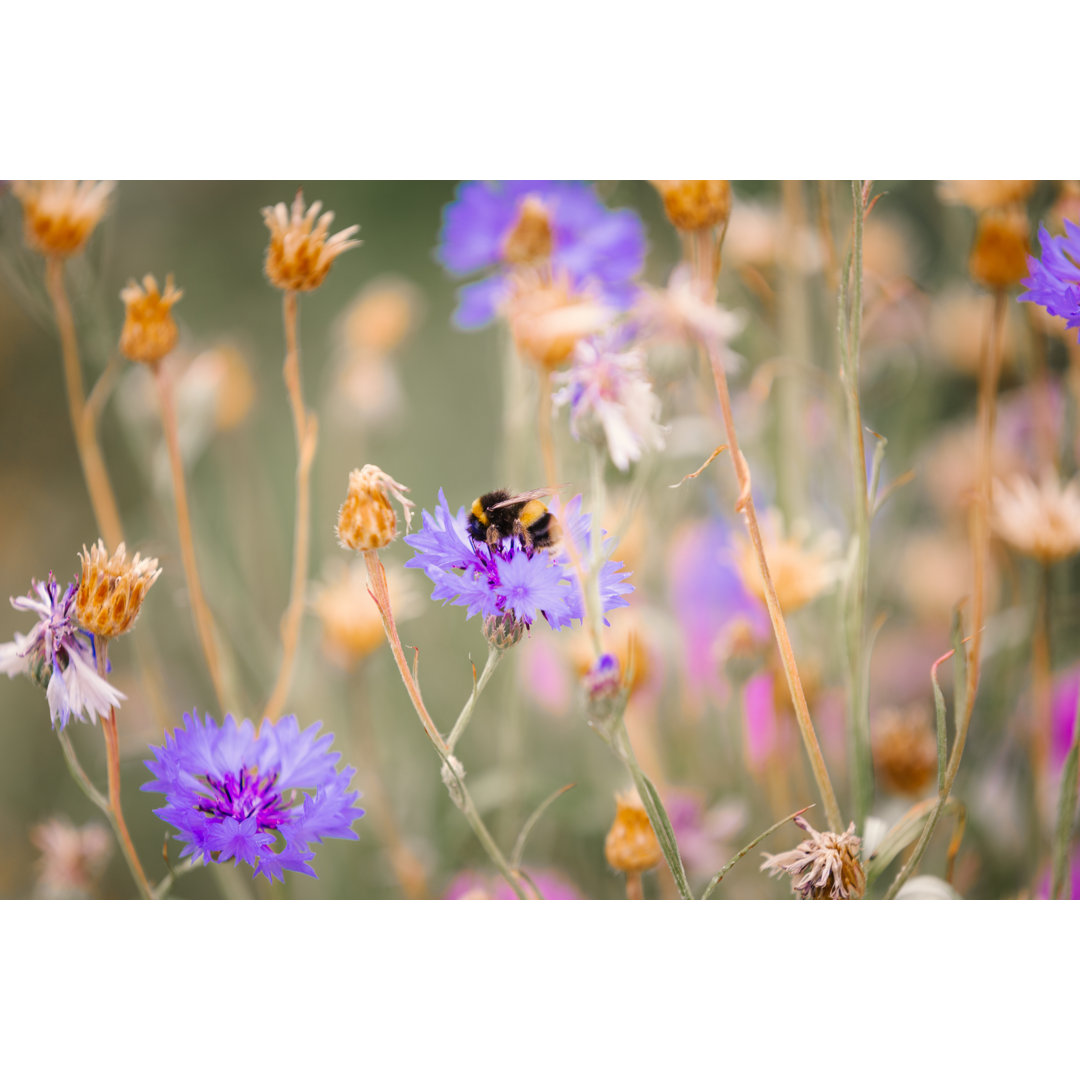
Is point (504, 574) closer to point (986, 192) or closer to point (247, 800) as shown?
point (247, 800)

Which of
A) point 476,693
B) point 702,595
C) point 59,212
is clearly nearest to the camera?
point 476,693

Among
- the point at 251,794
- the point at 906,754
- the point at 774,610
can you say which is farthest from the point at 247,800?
the point at 906,754

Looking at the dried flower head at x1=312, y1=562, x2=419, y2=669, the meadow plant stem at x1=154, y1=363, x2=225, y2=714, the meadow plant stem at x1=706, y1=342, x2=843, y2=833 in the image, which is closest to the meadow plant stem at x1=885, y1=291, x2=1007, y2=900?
the meadow plant stem at x1=706, y1=342, x2=843, y2=833

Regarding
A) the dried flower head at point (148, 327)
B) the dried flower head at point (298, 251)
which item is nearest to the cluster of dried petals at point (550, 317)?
the dried flower head at point (298, 251)

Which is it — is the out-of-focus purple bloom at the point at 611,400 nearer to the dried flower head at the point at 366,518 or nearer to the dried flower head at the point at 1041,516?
the dried flower head at the point at 366,518

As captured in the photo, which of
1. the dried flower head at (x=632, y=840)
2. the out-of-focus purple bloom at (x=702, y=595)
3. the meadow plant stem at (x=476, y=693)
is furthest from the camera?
the out-of-focus purple bloom at (x=702, y=595)
